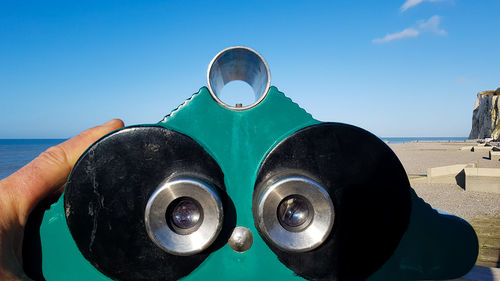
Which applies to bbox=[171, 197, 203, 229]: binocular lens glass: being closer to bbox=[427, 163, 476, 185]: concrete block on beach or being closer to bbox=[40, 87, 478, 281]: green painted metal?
bbox=[40, 87, 478, 281]: green painted metal

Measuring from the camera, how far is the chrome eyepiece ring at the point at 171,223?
1.22 metres

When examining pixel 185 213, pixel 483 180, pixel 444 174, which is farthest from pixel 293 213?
pixel 444 174

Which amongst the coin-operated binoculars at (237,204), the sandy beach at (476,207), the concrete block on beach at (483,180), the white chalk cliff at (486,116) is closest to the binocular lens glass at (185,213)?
the coin-operated binoculars at (237,204)

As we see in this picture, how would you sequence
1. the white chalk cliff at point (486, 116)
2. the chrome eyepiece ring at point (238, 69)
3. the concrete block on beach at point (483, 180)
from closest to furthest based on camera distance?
the chrome eyepiece ring at point (238, 69), the concrete block on beach at point (483, 180), the white chalk cliff at point (486, 116)

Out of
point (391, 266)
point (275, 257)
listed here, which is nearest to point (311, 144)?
point (275, 257)

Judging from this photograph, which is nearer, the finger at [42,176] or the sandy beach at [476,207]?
the finger at [42,176]

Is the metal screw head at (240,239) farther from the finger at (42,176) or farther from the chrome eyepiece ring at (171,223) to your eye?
the finger at (42,176)

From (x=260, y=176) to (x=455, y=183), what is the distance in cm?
943

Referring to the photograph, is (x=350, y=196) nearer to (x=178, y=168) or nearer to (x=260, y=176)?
(x=260, y=176)

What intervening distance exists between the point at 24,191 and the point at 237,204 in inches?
38.1

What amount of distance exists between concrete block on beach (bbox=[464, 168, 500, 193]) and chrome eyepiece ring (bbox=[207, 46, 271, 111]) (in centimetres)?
810

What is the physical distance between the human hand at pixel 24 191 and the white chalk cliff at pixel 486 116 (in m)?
46.8

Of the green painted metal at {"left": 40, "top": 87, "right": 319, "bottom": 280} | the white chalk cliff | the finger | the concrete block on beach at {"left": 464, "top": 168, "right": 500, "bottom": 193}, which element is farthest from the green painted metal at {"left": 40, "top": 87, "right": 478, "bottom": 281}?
the white chalk cliff

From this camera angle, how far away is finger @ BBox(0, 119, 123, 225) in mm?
1398
